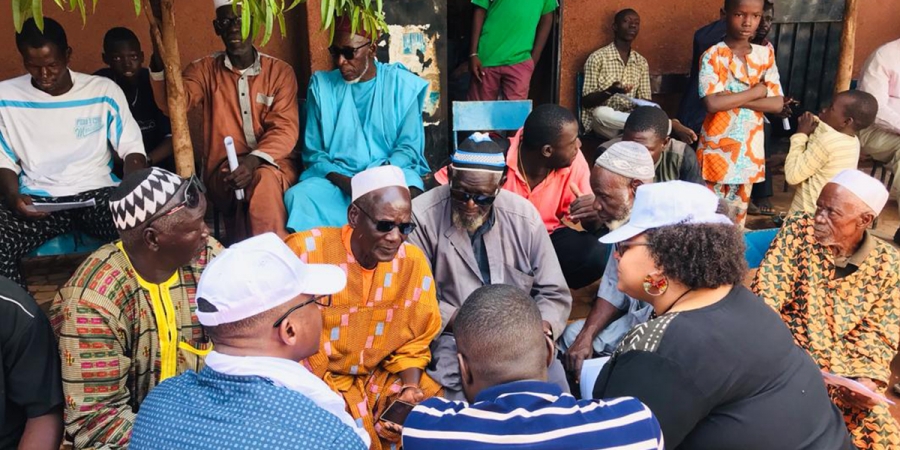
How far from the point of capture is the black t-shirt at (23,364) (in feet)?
7.53

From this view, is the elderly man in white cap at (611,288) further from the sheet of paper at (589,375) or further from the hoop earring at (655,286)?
the hoop earring at (655,286)

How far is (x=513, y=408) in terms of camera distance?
185 centimetres

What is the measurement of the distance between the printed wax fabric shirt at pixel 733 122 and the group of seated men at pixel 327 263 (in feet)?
1.10

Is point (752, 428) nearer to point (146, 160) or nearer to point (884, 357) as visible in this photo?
point (884, 357)

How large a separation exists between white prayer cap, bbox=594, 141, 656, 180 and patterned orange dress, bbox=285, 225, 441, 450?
133 cm

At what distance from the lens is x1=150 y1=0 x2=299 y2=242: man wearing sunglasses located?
451 centimetres

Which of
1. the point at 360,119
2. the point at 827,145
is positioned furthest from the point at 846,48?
the point at 360,119

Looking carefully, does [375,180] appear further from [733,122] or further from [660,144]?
[733,122]

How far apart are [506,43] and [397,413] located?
13.8 ft

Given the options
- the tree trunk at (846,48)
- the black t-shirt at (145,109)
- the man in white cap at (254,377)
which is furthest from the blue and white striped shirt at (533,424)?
the tree trunk at (846,48)

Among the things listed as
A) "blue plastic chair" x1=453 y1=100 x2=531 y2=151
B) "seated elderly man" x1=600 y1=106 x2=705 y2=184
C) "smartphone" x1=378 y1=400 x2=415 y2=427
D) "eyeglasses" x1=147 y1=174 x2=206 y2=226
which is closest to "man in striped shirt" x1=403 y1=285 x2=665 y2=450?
"smartphone" x1=378 y1=400 x2=415 y2=427

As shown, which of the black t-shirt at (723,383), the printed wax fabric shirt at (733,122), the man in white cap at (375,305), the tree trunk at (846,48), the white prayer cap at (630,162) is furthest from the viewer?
the tree trunk at (846,48)

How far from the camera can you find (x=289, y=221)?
4426 millimetres

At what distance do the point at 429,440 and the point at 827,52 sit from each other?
22.2 ft
